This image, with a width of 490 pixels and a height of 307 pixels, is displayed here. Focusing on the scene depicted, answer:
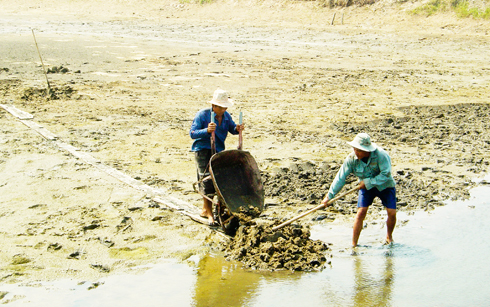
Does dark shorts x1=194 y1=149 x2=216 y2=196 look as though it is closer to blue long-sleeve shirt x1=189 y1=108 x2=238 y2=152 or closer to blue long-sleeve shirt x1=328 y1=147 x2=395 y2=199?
blue long-sleeve shirt x1=189 y1=108 x2=238 y2=152

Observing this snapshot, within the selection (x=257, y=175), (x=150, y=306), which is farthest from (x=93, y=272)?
(x=257, y=175)

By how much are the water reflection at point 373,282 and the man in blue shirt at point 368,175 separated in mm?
361

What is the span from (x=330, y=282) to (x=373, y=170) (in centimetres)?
126

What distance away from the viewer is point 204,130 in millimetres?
5672

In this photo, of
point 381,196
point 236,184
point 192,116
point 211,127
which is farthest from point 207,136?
point 192,116

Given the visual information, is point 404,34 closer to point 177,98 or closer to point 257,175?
point 177,98

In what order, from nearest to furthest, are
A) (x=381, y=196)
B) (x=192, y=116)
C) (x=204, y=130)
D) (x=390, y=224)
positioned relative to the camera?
(x=381, y=196) < (x=390, y=224) < (x=204, y=130) < (x=192, y=116)

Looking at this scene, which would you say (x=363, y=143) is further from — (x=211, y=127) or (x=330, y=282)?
(x=211, y=127)

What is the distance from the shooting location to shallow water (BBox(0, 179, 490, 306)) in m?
4.64

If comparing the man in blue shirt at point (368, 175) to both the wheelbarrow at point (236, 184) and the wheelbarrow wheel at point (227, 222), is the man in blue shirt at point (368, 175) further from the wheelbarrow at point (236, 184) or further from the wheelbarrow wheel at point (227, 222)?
the wheelbarrow wheel at point (227, 222)

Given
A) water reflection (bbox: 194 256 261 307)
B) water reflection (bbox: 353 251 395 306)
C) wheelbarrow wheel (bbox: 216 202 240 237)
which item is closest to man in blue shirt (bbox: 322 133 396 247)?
water reflection (bbox: 353 251 395 306)

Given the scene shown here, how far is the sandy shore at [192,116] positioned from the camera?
5.86 metres

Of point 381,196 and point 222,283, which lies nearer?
point 222,283

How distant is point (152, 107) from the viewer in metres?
11.7
